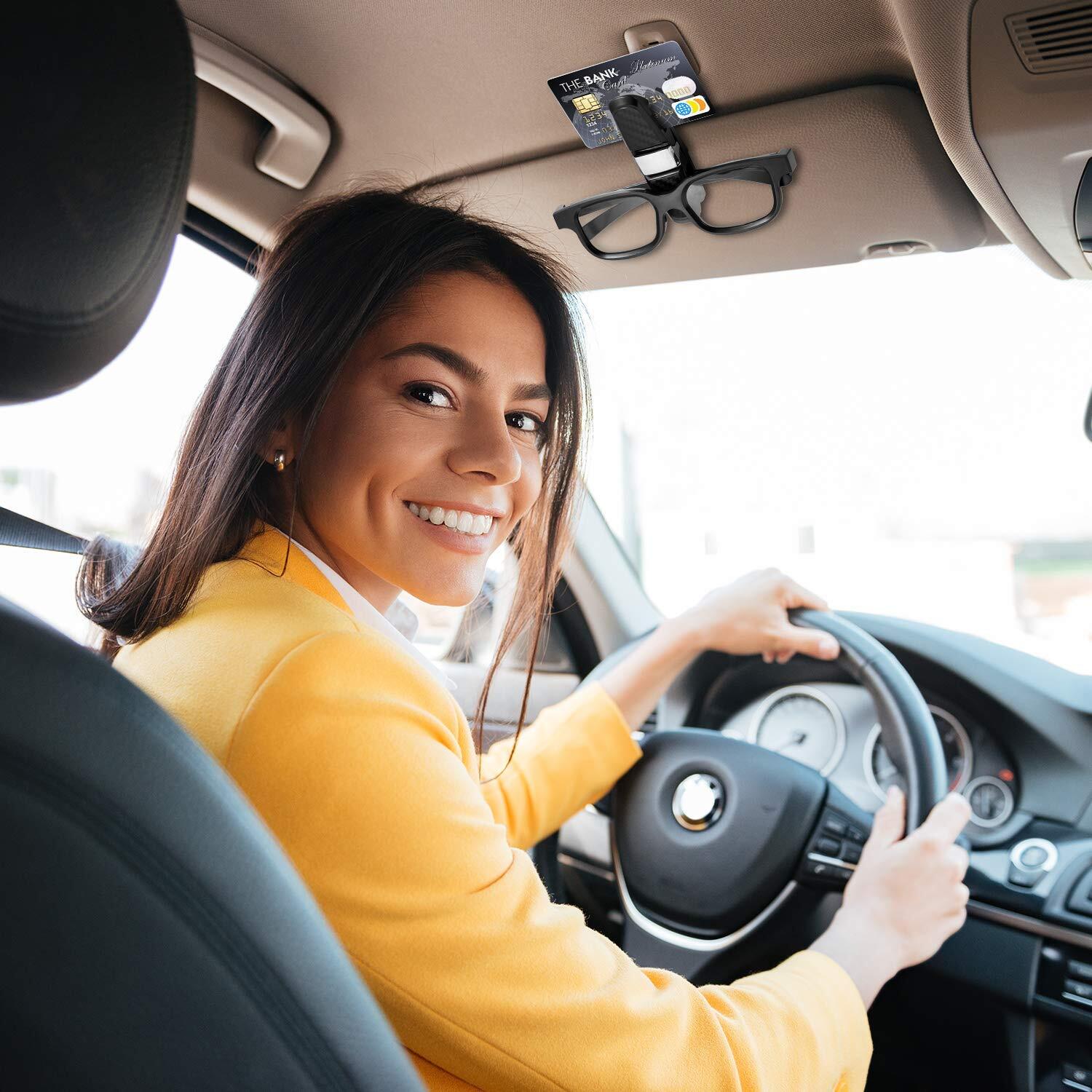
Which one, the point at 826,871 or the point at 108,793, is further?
the point at 826,871

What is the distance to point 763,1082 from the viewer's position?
0.96 m

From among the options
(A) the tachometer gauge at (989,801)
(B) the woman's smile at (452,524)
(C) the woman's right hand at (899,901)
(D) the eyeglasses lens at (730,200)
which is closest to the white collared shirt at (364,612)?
(B) the woman's smile at (452,524)

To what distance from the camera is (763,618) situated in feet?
5.54

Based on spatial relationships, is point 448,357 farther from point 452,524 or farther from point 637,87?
point 637,87

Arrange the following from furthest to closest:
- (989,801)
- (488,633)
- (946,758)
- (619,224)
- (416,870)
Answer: (488,633), (946,758), (989,801), (619,224), (416,870)

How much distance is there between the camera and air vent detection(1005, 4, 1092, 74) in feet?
3.43

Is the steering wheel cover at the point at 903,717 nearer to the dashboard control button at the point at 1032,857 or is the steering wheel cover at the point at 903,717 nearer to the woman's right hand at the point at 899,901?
the woman's right hand at the point at 899,901

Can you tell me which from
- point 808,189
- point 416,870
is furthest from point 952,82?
point 416,870

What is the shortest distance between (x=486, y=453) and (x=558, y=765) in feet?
2.18

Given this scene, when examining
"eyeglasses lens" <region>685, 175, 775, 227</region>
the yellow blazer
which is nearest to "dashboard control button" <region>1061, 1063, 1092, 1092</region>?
the yellow blazer

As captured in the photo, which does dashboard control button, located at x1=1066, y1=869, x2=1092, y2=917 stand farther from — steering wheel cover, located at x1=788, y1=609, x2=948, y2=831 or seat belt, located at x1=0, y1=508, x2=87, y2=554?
seat belt, located at x1=0, y1=508, x2=87, y2=554

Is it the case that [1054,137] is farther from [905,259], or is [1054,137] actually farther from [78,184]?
[78,184]

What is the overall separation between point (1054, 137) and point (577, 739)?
3.61ft

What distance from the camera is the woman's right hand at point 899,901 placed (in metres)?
1.23
